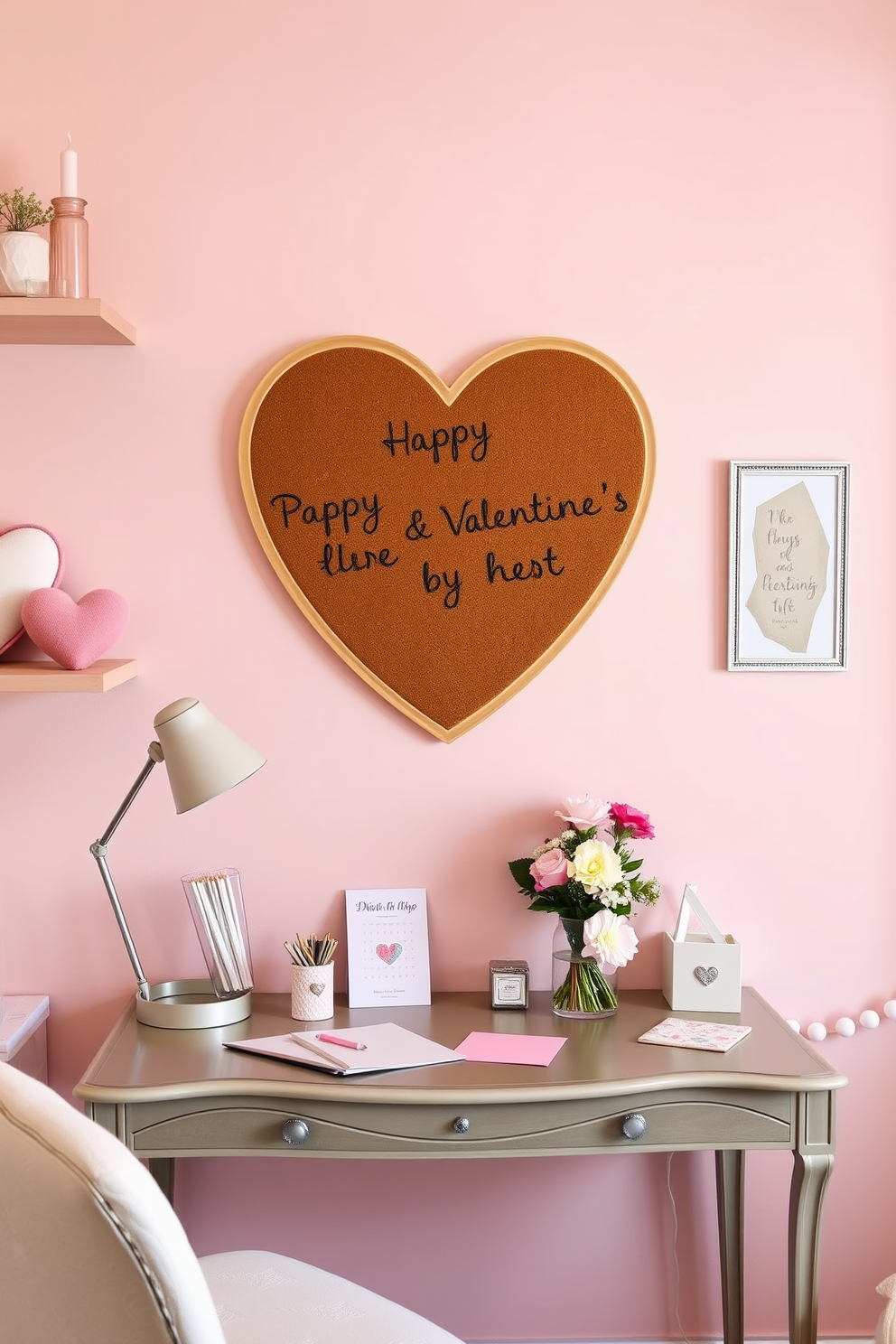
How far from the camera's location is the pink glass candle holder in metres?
1.84

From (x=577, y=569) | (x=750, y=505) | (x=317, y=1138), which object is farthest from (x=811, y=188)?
(x=317, y=1138)

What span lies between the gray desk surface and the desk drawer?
27mm

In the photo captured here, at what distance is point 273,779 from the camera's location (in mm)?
2051

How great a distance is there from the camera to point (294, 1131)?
163 cm

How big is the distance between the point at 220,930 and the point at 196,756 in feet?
1.13

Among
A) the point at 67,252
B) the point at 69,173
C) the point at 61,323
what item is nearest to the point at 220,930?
the point at 61,323

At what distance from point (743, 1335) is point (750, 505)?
147cm

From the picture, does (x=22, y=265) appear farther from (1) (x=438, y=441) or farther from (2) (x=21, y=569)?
(1) (x=438, y=441)

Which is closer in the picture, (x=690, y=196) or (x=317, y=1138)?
(x=317, y=1138)

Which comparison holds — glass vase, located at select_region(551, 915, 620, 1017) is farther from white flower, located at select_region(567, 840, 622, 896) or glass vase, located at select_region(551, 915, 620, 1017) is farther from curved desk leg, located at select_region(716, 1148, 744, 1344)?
curved desk leg, located at select_region(716, 1148, 744, 1344)

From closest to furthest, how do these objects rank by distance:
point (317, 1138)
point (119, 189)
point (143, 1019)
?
point (317, 1138) < point (143, 1019) < point (119, 189)

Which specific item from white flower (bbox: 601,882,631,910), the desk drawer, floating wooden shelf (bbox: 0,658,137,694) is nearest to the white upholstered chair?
the desk drawer

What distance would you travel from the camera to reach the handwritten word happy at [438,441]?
201 cm

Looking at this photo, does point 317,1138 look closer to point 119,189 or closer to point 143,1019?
point 143,1019
